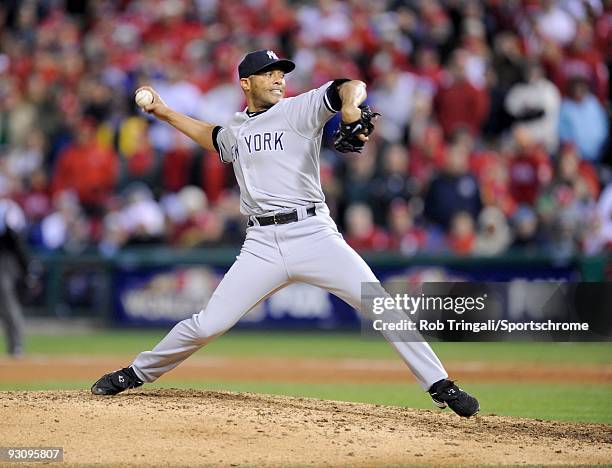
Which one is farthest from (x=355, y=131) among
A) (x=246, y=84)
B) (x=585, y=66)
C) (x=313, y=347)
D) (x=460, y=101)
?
(x=585, y=66)

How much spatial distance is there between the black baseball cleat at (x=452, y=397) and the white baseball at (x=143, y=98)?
264 centimetres

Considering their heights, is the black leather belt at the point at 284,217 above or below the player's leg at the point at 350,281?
above

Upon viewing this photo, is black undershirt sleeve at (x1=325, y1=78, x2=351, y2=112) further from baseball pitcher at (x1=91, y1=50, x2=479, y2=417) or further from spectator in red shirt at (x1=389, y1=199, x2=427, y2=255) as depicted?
spectator in red shirt at (x1=389, y1=199, x2=427, y2=255)

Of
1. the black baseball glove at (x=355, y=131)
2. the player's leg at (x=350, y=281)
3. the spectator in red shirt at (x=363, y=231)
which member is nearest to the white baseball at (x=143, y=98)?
the player's leg at (x=350, y=281)

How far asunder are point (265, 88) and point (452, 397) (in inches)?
86.5

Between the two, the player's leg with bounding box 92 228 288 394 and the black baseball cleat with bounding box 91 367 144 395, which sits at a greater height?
the player's leg with bounding box 92 228 288 394

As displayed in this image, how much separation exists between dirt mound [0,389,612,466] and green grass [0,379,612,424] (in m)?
1.00

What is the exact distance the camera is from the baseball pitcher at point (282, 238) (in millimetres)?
6359

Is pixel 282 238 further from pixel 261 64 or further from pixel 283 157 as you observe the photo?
pixel 261 64

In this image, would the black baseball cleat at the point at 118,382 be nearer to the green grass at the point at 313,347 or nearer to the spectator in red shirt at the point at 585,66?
the green grass at the point at 313,347

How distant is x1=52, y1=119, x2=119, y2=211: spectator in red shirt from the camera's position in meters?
16.6

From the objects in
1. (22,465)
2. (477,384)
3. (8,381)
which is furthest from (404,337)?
(8,381)

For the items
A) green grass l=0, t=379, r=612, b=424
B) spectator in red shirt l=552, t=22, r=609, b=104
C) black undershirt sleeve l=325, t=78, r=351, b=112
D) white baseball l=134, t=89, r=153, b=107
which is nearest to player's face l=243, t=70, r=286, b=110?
black undershirt sleeve l=325, t=78, r=351, b=112

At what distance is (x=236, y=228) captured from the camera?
1546cm
